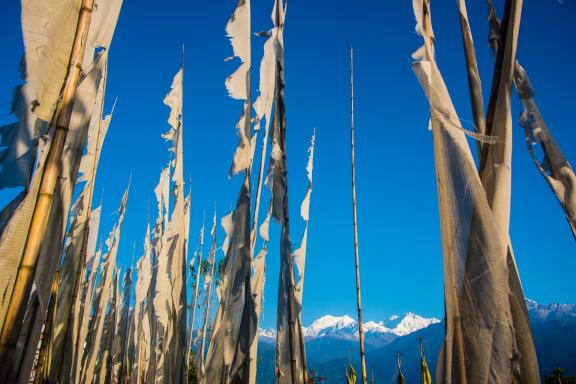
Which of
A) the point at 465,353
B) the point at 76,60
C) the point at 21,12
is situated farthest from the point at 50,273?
the point at 465,353

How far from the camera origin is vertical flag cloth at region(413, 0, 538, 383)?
89 cm

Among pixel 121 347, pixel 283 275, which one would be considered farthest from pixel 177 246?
pixel 121 347

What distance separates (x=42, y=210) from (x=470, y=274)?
1.09 metres

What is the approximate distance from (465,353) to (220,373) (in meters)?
1.45

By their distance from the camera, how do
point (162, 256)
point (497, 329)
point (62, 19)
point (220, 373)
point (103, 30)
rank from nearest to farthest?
point (497, 329), point (62, 19), point (103, 30), point (220, 373), point (162, 256)

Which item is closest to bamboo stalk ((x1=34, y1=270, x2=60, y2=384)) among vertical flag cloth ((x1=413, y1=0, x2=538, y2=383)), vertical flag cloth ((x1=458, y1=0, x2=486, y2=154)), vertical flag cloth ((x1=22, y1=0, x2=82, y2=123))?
vertical flag cloth ((x1=22, y1=0, x2=82, y2=123))

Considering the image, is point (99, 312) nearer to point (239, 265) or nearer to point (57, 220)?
point (239, 265)

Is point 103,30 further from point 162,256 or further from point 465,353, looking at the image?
point 162,256

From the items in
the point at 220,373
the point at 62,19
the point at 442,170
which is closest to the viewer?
the point at 442,170

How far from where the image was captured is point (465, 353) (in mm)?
913

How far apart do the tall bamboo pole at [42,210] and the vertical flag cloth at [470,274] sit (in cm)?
102

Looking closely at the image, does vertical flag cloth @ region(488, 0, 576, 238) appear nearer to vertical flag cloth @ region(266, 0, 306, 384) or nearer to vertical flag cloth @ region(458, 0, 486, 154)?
vertical flag cloth @ region(458, 0, 486, 154)

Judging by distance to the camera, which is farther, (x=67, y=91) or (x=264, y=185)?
(x=264, y=185)

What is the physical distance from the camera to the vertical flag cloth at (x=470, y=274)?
886mm
